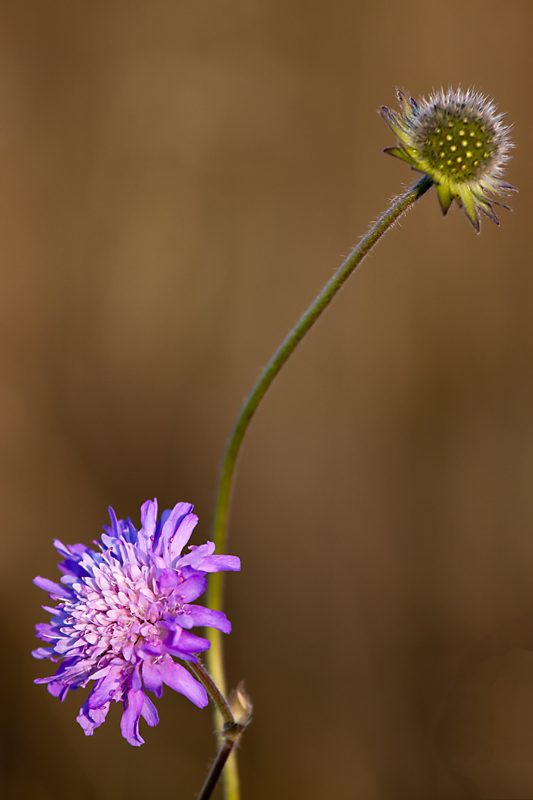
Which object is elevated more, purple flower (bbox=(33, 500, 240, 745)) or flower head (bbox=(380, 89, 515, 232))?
flower head (bbox=(380, 89, 515, 232))

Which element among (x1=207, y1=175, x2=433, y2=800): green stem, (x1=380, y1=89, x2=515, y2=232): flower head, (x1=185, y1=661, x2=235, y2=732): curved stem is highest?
(x1=380, y1=89, x2=515, y2=232): flower head

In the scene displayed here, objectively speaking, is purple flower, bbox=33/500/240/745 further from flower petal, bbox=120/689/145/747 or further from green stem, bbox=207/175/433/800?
green stem, bbox=207/175/433/800

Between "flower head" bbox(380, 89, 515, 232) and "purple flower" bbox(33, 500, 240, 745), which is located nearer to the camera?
"purple flower" bbox(33, 500, 240, 745)

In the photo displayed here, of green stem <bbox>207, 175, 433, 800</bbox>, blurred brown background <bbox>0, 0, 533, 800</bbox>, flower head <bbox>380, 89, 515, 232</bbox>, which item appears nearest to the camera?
green stem <bbox>207, 175, 433, 800</bbox>

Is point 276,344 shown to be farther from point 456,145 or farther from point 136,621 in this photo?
point 136,621

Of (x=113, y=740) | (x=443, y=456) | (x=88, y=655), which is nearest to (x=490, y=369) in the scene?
(x=443, y=456)

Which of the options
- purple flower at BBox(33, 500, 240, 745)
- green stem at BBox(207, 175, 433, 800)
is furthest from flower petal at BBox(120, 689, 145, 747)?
green stem at BBox(207, 175, 433, 800)

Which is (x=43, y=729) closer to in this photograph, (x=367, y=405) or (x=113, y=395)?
(x=113, y=395)

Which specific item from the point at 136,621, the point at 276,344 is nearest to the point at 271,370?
the point at 136,621
